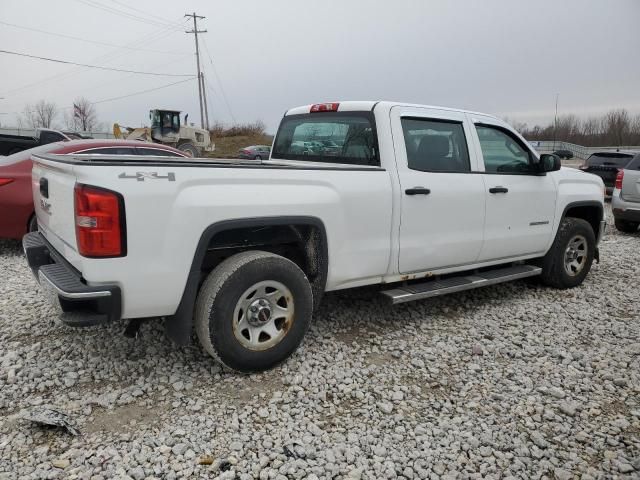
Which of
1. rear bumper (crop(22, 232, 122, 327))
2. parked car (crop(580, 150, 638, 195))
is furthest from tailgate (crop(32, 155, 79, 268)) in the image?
parked car (crop(580, 150, 638, 195))

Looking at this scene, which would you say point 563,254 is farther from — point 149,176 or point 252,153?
point 252,153

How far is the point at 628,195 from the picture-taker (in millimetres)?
9148

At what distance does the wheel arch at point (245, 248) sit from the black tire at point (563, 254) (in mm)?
3032

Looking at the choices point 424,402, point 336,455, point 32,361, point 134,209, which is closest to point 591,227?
point 424,402

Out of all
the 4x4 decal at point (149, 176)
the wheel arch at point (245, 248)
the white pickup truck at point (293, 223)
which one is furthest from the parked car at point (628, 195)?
the 4x4 decal at point (149, 176)

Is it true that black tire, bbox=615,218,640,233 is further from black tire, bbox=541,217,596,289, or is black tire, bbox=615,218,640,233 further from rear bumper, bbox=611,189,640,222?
black tire, bbox=541,217,596,289

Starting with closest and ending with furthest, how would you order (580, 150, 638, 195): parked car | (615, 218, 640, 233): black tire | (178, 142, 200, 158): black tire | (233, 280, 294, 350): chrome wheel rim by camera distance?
1. (233, 280, 294, 350): chrome wheel rim
2. (615, 218, 640, 233): black tire
3. (580, 150, 638, 195): parked car
4. (178, 142, 200, 158): black tire

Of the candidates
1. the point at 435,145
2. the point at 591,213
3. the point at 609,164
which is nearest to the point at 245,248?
the point at 435,145

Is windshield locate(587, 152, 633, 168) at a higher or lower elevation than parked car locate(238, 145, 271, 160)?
lower

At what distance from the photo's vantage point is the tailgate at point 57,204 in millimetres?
2816

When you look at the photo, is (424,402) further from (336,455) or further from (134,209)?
(134,209)

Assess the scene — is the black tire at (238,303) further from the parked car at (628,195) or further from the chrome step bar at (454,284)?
the parked car at (628,195)

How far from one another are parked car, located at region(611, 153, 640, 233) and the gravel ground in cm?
543

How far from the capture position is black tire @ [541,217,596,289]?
17.3 feet
